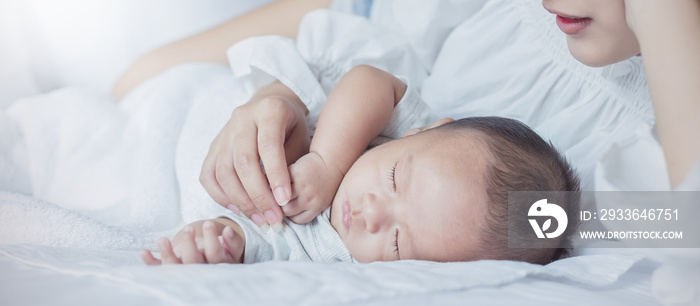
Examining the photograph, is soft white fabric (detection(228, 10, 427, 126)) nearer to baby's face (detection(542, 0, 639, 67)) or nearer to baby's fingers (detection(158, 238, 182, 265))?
baby's face (detection(542, 0, 639, 67))

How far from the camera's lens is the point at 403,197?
737mm

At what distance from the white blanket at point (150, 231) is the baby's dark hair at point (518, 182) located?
0.23 ft

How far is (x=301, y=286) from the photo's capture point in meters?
0.52

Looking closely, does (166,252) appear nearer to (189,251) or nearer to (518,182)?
(189,251)

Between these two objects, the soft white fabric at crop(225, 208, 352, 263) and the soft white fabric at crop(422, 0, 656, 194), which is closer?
the soft white fabric at crop(225, 208, 352, 263)

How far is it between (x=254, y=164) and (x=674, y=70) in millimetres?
512

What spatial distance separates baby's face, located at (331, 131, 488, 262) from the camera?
70 centimetres

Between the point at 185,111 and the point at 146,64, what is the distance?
356 mm

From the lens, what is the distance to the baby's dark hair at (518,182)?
695 millimetres

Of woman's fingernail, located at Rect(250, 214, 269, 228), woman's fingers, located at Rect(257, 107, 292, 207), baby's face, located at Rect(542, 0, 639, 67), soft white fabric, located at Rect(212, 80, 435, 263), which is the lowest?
soft white fabric, located at Rect(212, 80, 435, 263)

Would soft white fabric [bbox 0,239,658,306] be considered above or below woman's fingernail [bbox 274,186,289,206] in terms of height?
below

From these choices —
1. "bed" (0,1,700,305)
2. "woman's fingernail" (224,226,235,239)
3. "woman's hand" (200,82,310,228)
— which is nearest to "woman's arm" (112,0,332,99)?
"bed" (0,1,700,305)

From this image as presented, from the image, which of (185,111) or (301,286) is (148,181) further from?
(301,286)

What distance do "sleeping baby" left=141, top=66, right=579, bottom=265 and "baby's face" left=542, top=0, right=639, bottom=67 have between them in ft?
0.43
